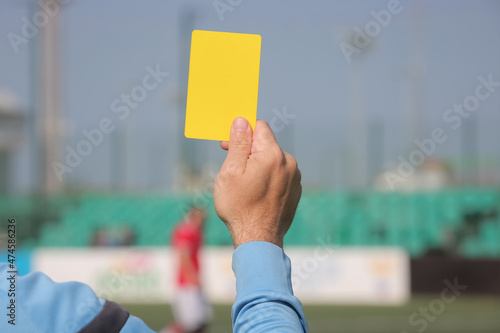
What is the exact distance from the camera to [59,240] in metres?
20.0

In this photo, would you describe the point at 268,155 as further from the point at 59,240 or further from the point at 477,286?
the point at 59,240

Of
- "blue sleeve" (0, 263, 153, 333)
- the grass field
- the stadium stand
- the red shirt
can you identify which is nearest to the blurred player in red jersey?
the red shirt

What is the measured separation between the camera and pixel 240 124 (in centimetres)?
126

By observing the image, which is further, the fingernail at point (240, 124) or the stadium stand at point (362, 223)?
the stadium stand at point (362, 223)

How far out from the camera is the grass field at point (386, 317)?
1168 cm

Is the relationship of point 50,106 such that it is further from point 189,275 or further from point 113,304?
point 113,304

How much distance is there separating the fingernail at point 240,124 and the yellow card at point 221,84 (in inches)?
0.6

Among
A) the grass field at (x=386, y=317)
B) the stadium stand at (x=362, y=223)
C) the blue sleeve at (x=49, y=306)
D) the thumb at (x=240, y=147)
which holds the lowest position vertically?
the grass field at (x=386, y=317)

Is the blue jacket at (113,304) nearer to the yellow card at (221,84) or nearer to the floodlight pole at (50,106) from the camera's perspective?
the yellow card at (221,84)

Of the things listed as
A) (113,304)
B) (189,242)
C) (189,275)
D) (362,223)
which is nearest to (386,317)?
(189,275)

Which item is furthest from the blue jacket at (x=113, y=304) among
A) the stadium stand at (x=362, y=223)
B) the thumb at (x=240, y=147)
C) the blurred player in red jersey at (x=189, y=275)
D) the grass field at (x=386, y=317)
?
the stadium stand at (x=362, y=223)

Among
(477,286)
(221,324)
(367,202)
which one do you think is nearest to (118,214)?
(367,202)

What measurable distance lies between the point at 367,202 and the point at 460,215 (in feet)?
7.80

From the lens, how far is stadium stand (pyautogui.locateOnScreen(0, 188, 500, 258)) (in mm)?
18312
